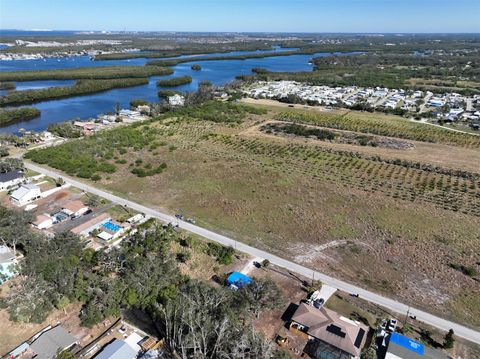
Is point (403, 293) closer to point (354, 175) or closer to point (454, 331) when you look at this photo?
point (454, 331)

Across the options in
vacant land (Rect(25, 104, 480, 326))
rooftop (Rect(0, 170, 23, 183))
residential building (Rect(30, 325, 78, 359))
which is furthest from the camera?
rooftop (Rect(0, 170, 23, 183))

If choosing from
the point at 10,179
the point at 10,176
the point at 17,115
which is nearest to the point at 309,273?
the point at 10,179

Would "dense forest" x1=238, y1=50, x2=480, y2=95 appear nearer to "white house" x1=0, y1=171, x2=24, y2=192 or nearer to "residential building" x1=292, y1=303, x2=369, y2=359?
"white house" x1=0, y1=171, x2=24, y2=192

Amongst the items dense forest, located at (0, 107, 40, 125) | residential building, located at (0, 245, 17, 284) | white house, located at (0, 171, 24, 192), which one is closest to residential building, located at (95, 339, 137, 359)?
residential building, located at (0, 245, 17, 284)

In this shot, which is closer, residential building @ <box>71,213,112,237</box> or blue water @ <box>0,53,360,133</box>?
residential building @ <box>71,213,112,237</box>

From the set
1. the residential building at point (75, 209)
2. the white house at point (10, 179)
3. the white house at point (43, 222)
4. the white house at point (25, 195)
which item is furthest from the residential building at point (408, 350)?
the white house at point (10, 179)

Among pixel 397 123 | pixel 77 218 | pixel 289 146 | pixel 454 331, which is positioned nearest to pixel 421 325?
pixel 454 331
